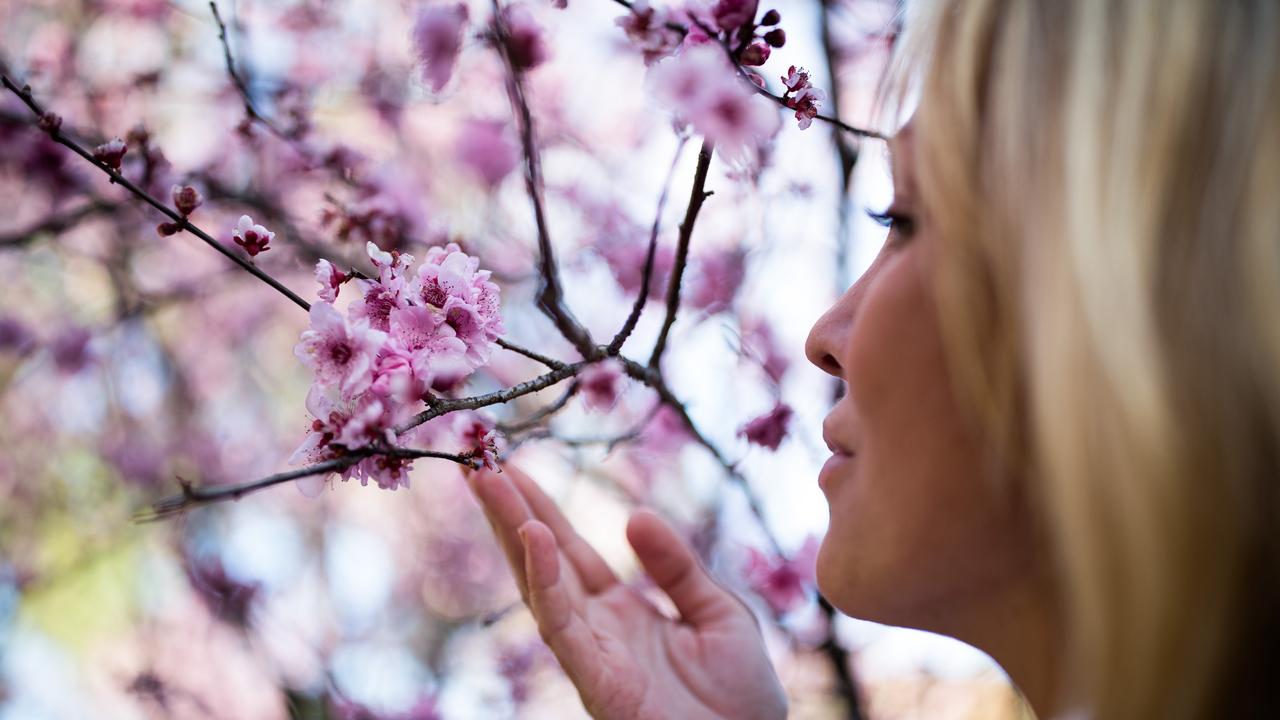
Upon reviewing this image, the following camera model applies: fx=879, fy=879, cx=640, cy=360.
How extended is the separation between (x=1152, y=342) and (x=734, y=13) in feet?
1.71

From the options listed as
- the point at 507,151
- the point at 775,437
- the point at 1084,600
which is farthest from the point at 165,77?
the point at 1084,600

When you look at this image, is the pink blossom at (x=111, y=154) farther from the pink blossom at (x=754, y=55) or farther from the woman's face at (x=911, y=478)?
the woman's face at (x=911, y=478)

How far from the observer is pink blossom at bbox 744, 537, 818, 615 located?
1.94 m

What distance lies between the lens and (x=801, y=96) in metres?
0.99

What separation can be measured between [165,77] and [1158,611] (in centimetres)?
253

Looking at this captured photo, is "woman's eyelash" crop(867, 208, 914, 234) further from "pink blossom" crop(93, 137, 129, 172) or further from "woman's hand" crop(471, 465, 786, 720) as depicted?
"pink blossom" crop(93, 137, 129, 172)

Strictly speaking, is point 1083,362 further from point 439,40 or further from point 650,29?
point 439,40

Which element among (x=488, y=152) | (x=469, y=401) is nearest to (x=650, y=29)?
(x=469, y=401)

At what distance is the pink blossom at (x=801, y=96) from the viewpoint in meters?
0.98

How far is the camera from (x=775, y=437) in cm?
157

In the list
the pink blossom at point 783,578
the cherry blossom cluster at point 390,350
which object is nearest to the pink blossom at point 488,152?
the pink blossom at point 783,578

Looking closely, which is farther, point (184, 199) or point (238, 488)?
point (184, 199)

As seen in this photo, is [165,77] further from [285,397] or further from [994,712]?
[994,712]

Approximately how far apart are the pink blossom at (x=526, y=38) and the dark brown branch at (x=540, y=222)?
140mm
